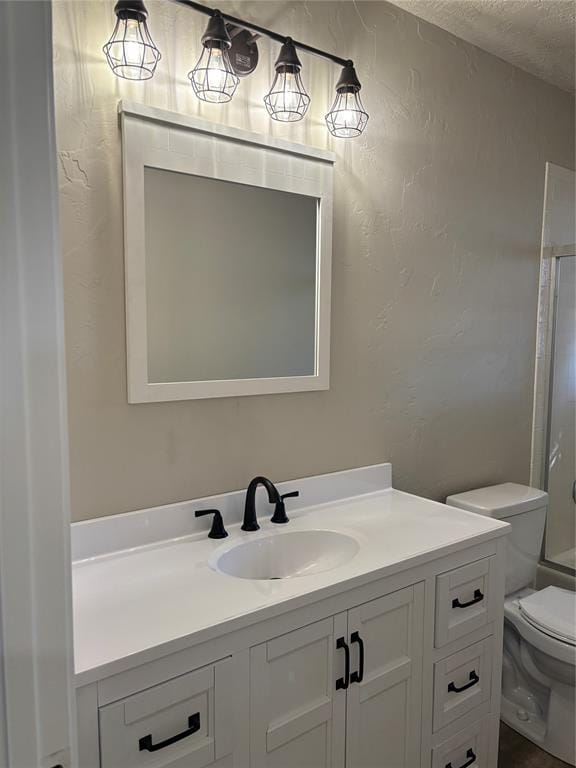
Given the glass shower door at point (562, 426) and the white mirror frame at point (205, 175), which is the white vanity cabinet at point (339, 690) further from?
the glass shower door at point (562, 426)

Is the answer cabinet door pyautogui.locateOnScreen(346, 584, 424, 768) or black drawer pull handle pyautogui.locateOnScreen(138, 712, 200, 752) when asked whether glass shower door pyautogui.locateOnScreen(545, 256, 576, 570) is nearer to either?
cabinet door pyautogui.locateOnScreen(346, 584, 424, 768)

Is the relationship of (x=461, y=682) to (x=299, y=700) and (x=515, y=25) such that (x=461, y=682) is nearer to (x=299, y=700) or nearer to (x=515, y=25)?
(x=299, y=700)

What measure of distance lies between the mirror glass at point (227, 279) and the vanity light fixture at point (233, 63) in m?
0.22

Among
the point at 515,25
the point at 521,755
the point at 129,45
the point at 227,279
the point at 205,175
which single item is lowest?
the point at 521,755

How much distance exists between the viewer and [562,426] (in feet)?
8.54

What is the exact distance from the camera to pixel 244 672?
45.0 inches

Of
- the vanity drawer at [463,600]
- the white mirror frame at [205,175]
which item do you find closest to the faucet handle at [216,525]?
the white mirror frame at [205,175]

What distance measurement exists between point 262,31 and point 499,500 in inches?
68.7

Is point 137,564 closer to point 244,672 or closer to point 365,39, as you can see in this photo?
point 244,672

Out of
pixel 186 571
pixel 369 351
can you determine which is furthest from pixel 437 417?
pixel 186 571

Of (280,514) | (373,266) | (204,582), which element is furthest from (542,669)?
(373,266)

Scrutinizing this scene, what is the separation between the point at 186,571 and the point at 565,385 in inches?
79.8

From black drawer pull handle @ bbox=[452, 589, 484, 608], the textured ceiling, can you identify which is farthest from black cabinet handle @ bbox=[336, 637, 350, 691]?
the textured ceiling

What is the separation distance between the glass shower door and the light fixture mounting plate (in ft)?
5.49
